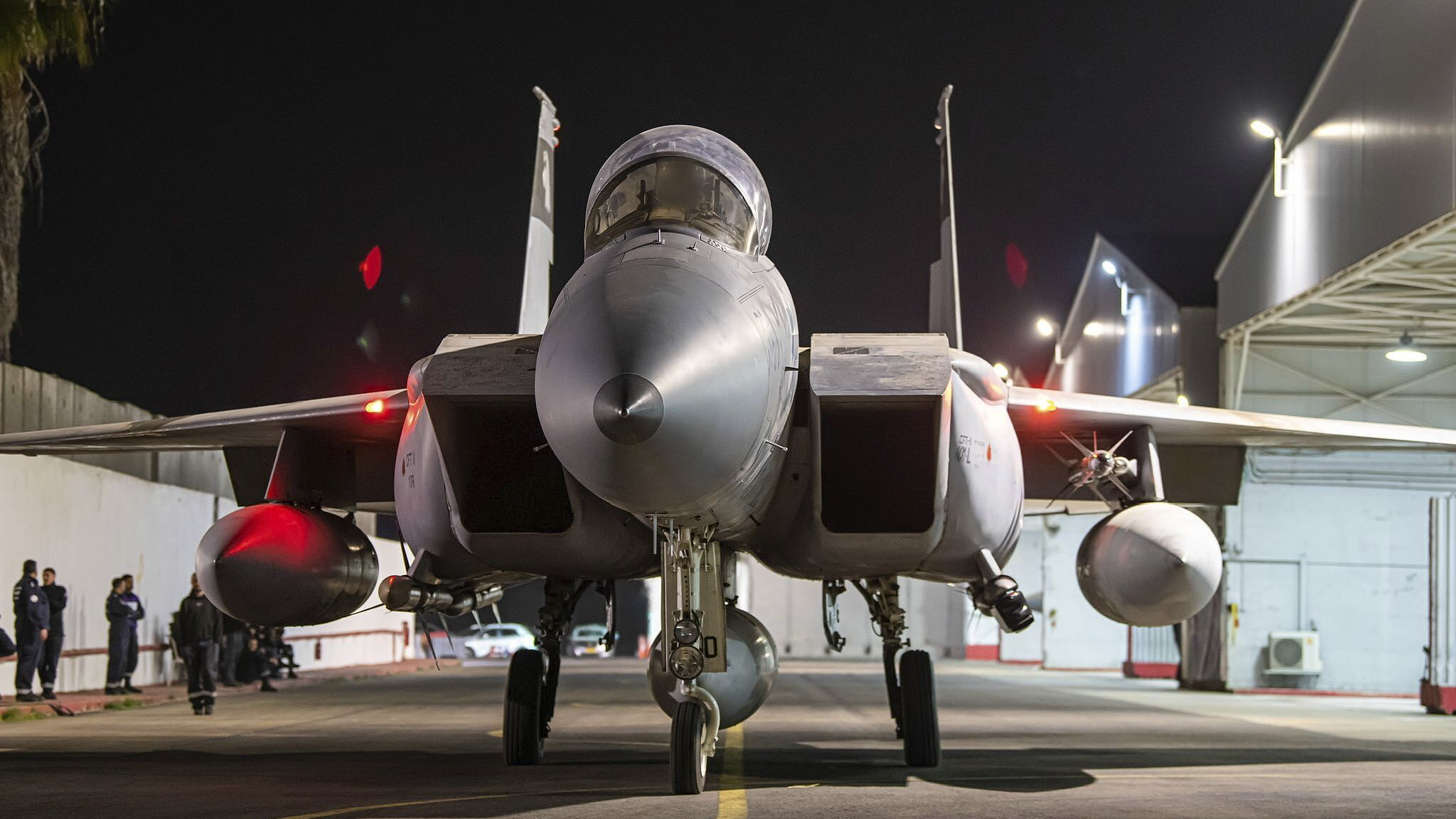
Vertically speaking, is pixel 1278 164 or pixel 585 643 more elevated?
Answer: pixel 1278 164

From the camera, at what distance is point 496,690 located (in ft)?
72.3

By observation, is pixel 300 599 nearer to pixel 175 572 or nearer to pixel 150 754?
pixel 150 754

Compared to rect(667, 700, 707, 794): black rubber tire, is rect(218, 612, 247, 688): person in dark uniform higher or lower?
lower

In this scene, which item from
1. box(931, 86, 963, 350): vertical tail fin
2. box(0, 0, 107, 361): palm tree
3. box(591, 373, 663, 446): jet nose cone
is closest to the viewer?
box(591, 373, 663, 446): jet nose cone

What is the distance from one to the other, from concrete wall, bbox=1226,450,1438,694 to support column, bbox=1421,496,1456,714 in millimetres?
4136

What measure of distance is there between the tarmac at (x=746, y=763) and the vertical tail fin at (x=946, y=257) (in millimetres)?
3505

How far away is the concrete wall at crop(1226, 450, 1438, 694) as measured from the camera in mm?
23844

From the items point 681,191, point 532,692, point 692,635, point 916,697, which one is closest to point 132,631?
point 532,692

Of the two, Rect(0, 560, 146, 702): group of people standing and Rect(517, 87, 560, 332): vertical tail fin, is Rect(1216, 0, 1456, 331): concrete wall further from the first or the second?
Rect(0, 560, 146, 702): group of people standing

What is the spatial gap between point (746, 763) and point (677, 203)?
14.9 ft

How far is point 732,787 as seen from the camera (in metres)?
8.70

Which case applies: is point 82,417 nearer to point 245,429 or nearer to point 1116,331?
point 245,429

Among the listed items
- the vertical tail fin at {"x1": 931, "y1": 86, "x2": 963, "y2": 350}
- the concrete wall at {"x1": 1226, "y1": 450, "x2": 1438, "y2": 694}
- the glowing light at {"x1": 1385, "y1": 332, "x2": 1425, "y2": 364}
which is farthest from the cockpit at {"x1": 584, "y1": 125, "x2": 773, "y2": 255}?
the concrete wall at {"x1": 1226, "y1": 450, "x2": 1438, "y2": 694}

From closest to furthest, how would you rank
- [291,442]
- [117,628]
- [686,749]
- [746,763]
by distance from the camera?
1. [686,749]
2. [746,763]
3. [291,442]
4. [117,628]
